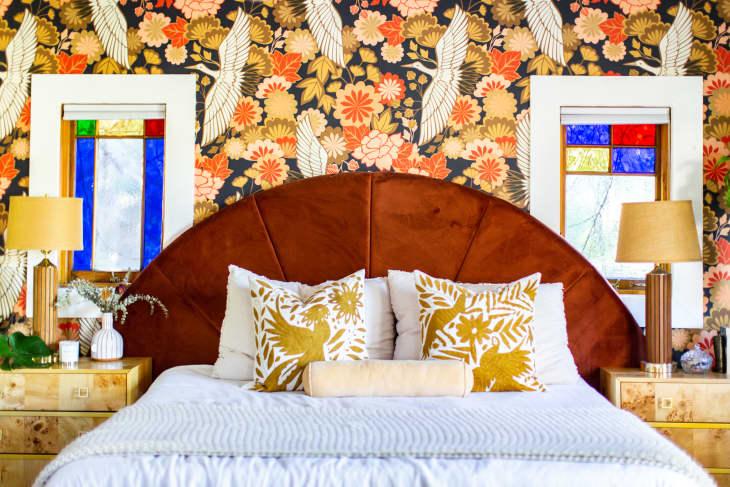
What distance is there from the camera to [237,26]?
3295 mm

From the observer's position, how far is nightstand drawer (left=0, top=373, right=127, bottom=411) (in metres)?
2.77

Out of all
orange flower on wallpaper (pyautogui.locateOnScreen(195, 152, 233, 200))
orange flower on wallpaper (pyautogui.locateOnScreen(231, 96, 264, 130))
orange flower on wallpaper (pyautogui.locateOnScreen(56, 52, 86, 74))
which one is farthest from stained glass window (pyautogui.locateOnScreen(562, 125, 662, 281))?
orange flower on wallpaper (pyautogui.locateOnScreen(56, 52, 86, 74))

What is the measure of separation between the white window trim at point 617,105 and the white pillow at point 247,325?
3.15ft

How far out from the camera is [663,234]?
112 inches

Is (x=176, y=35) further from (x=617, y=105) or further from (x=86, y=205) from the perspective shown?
(x=617, y=105)

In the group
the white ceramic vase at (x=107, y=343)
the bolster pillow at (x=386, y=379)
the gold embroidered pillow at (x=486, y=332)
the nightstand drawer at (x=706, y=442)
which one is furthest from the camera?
the white ceramic vase at (x=107, y=343)

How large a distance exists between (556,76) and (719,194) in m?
1.01

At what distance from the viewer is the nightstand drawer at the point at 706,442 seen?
2.71 metres

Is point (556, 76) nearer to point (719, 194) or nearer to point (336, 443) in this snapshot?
point (719, 194)

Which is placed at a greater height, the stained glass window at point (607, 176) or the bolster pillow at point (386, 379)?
the stained glass window at point (607, 176)

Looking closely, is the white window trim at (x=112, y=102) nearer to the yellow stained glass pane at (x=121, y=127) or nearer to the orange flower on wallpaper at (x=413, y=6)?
the yellow stained glass pane at (x=121, y=127)

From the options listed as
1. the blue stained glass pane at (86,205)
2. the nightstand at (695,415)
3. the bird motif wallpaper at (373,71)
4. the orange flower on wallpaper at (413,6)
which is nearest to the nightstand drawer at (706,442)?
the nightstand at (695,415)

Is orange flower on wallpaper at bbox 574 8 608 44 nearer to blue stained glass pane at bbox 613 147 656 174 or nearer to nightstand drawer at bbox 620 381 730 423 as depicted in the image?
blue stained glass pane at bbox 613 147 656 174

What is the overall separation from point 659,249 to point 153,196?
2.48 m
